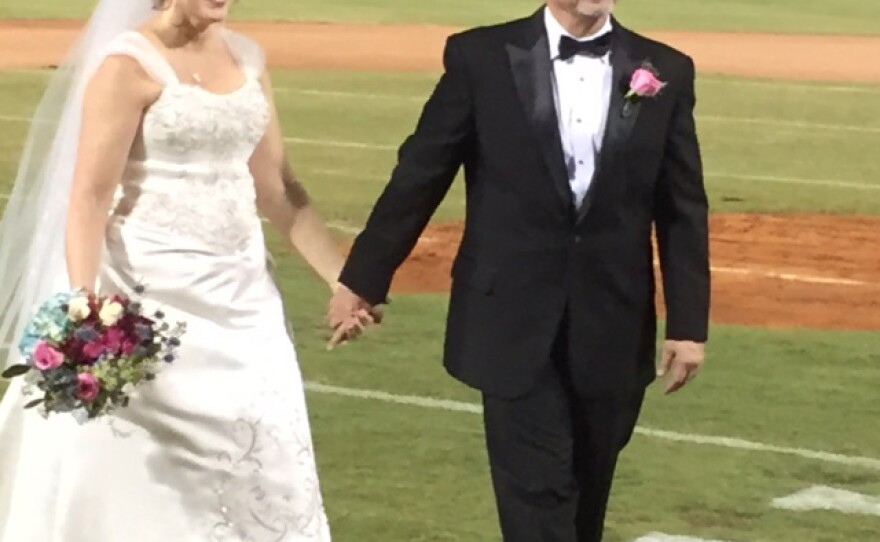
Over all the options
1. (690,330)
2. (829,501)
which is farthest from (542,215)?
(829,501)

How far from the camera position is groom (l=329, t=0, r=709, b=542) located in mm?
4152

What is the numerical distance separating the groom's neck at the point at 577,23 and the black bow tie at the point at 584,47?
28mm

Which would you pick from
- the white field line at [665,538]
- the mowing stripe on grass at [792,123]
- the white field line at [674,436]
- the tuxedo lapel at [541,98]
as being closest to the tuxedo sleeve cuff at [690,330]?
the tuxedo lapel at [541,98]

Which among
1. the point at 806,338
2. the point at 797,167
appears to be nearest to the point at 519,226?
the point at 806,338

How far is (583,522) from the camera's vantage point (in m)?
4.46

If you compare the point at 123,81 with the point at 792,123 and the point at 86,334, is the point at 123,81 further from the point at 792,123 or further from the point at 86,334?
the point at 792,123

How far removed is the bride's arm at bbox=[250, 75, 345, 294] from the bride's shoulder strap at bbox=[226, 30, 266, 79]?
86 millimetres

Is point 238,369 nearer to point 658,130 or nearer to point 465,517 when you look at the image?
point 658,130

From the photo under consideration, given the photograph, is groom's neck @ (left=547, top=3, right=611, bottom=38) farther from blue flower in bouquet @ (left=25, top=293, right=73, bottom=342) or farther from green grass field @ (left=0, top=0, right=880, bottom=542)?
green grass field @ (left=0, top=0, right=880, bottom=542)

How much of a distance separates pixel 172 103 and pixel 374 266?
605mm

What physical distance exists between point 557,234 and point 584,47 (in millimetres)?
410

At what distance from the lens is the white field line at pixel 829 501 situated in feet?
20.6

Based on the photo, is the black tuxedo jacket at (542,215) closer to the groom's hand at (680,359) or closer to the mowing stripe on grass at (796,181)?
the groom's hand at (680,359)

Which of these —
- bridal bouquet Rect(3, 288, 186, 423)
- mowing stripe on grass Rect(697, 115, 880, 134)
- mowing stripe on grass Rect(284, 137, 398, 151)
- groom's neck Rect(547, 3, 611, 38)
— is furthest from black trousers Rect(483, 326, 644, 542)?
mowing stripe on grass Rect(697, 115, 880, 134)
